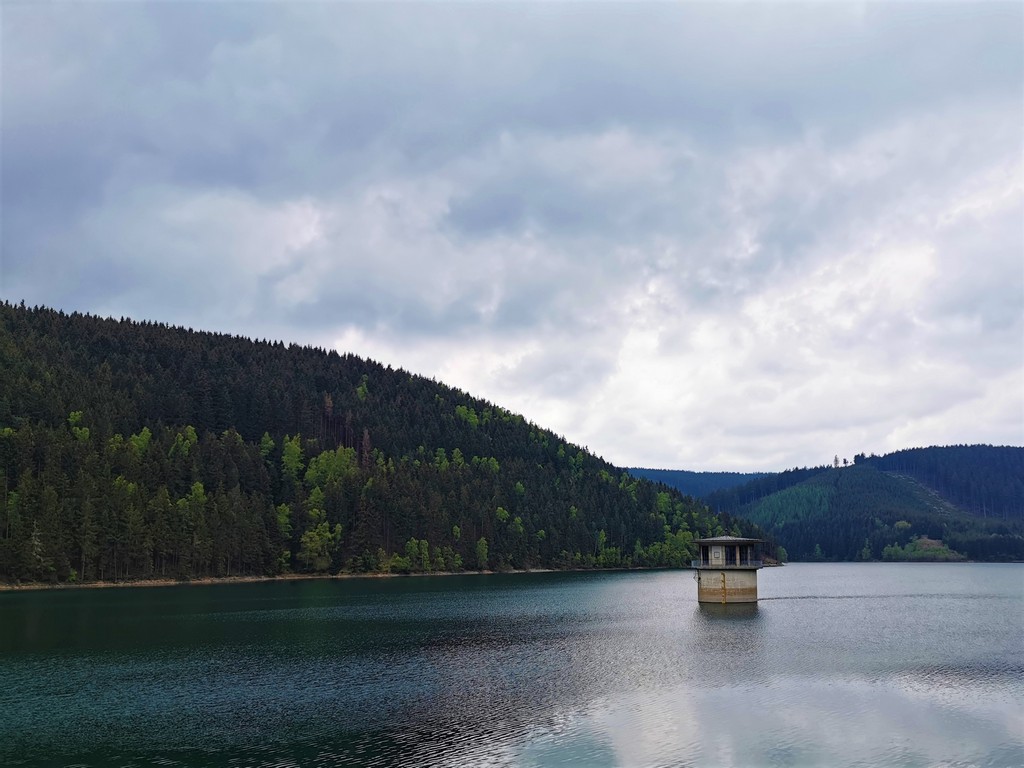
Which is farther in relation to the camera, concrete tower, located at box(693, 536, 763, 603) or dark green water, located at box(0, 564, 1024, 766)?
concrete tower, located at box(693, 536, 763, 603)

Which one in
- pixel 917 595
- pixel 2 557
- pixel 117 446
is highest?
pixel 117 446

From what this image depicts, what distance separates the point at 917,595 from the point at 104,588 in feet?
526

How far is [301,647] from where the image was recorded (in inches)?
3260

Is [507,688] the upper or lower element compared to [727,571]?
lower

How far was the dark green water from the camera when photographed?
144ft

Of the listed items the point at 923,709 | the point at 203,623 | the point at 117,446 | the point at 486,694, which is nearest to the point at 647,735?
the point at 486,694

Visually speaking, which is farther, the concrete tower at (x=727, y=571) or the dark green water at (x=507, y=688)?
the concrete tower at (x=727, y=571)

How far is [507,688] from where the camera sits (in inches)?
2384

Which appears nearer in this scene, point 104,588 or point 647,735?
point 647,735

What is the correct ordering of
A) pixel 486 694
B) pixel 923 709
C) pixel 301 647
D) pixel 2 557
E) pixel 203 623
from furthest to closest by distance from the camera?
pixel 2 557 → pixel 203 623 → pixel 301 647 → pixel 486 694 → pixel 923 709

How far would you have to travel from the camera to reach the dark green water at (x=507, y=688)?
Result: 4400 centimetres

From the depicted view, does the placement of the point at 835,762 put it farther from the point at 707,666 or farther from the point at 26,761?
the point at 26,761

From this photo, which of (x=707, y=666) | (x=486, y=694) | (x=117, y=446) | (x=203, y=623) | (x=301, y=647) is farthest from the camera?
(x=117, y=446)

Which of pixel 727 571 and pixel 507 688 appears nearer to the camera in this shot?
pixel 507 688
